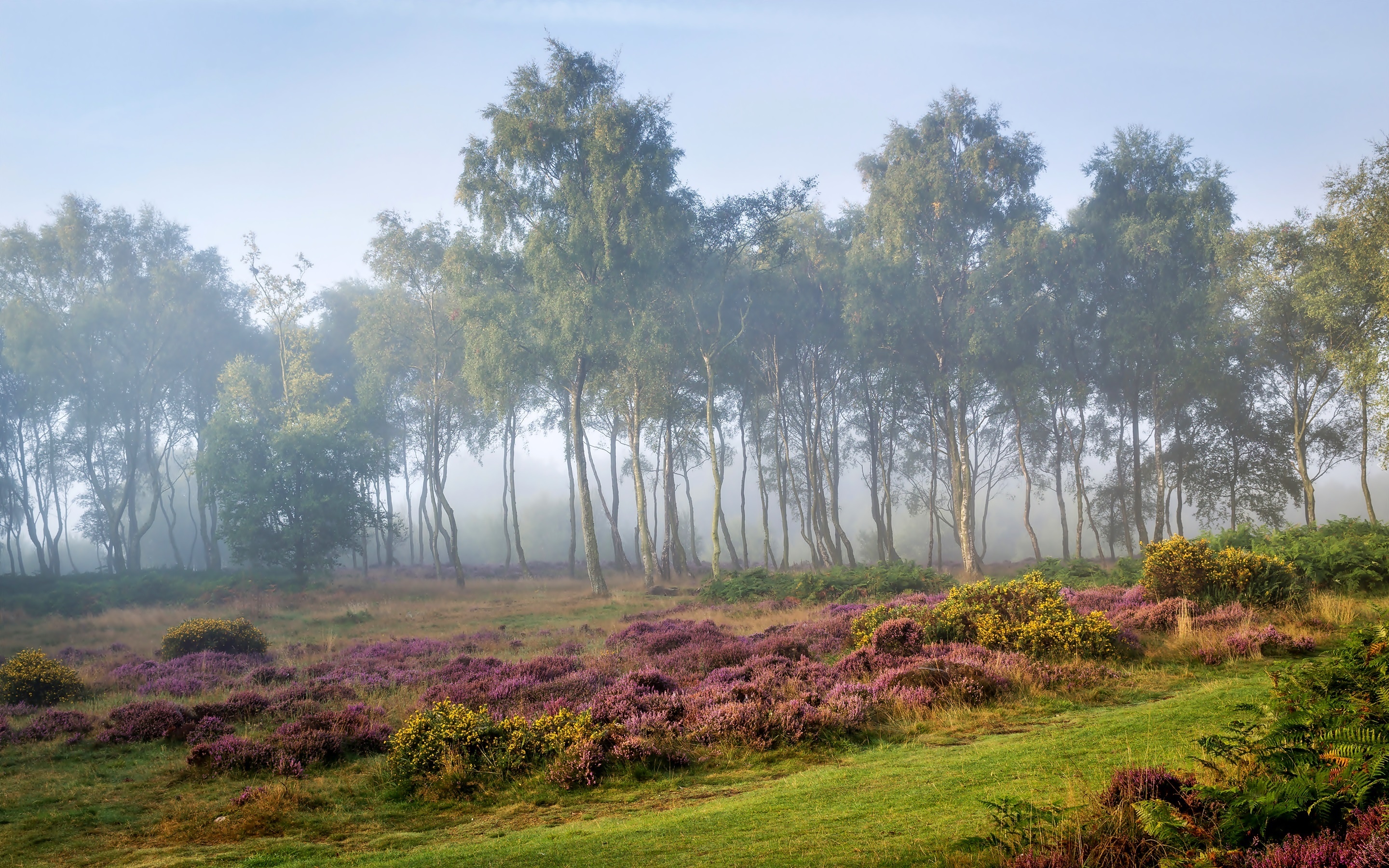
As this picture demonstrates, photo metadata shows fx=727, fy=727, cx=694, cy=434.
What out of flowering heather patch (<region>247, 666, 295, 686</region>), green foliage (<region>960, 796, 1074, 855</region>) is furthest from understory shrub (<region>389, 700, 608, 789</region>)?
flowering heather patch (<region>247, 666, 295, 686</region>)

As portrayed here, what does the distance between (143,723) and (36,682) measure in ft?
17.0

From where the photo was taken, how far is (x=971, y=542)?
31047 millimetres

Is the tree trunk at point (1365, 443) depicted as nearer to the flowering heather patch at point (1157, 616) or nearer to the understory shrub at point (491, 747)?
the flowering heather patch at point (1157, 616)

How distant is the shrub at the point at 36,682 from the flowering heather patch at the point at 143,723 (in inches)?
143

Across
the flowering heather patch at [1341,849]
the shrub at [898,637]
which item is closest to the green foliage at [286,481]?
the shrub at [898,637]

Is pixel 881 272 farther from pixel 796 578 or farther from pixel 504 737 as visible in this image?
pixel 504 737

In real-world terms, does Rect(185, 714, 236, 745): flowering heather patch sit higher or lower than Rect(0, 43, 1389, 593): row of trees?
lower

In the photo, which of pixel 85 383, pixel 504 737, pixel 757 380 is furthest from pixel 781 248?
pixel 85 383

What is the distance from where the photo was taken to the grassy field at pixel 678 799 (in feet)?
16.3

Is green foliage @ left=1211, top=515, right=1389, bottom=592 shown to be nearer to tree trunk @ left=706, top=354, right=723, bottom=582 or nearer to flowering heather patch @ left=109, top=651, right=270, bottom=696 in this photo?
tree trunk @ left=706, top=354, right=723, bottom=582

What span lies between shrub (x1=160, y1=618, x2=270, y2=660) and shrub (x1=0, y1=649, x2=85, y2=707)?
3.81 m

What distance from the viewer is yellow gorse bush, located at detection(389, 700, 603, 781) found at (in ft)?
27.2

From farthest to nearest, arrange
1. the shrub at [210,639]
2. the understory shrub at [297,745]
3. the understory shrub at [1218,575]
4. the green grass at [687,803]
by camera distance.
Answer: the shrub at [210,639], the understory shrub at [1218,575], the understory shrub at [297,745], the green grass at [687,803]

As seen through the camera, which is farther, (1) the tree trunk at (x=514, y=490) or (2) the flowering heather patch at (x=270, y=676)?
(1) the tree trunk at (x=514, y=490)
